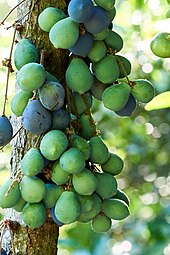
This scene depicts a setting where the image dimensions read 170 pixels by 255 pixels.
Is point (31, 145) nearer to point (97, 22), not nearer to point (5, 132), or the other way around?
point (5, 132)

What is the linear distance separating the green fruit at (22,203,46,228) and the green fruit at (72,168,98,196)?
0.05m

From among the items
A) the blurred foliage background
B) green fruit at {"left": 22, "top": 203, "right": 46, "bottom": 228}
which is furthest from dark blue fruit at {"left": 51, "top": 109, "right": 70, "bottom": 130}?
the blurred foliage background

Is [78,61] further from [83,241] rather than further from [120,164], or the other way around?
[83,241]

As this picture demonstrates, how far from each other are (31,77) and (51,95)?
0.03m

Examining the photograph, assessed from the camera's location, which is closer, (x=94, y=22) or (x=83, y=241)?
(x=94, y=22)

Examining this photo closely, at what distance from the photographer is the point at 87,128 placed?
0.84m

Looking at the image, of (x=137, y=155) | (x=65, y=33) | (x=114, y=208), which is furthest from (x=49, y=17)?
(x=137, y=155)

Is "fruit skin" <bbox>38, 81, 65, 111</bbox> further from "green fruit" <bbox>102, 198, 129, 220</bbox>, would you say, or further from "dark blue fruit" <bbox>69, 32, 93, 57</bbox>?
"green fruit" <bbox>102, 198, 129, 220</bbox>

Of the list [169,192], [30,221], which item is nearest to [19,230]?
[30,221]

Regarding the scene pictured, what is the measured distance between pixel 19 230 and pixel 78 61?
0.26 meters

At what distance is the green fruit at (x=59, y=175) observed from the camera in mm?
764

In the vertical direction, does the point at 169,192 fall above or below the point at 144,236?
below

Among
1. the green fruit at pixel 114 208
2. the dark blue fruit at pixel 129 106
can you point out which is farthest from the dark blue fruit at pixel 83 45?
the green fruit at pixel 114 208

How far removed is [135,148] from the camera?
266cm
